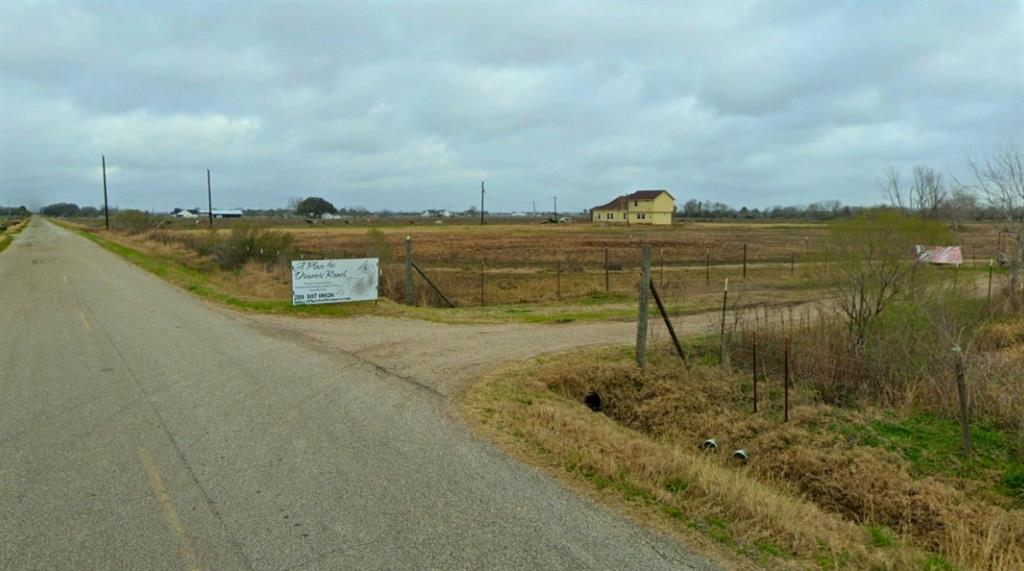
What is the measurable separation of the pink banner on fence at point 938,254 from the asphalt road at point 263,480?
9837mm

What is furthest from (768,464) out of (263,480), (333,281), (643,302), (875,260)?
(333,281)

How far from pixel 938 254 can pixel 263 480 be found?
13.0 metres

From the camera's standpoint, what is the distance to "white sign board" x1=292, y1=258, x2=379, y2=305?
51.7ft

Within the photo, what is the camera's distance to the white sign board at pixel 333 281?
620 inches

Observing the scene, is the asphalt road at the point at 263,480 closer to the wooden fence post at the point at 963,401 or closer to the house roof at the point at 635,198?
the wooden fence post at the point at 963,401

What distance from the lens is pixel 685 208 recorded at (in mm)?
166500

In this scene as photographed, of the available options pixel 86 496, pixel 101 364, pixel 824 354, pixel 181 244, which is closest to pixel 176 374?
pixel 101 364

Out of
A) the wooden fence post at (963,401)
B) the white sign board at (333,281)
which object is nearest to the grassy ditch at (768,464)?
the wooden fence post at (963,401)

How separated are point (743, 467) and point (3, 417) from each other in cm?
863

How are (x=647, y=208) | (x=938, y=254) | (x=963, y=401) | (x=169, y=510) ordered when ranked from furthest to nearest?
(x=647, y=208) < (x=938, y=254) < (x=963, y=401) < (x=169, y=510)

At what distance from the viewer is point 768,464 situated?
24.7 feet

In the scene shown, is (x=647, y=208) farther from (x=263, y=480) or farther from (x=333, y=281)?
(x=263, y=480)

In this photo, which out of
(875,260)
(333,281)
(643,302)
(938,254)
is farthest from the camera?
(333,281)

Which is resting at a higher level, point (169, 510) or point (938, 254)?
point (938, 254)
